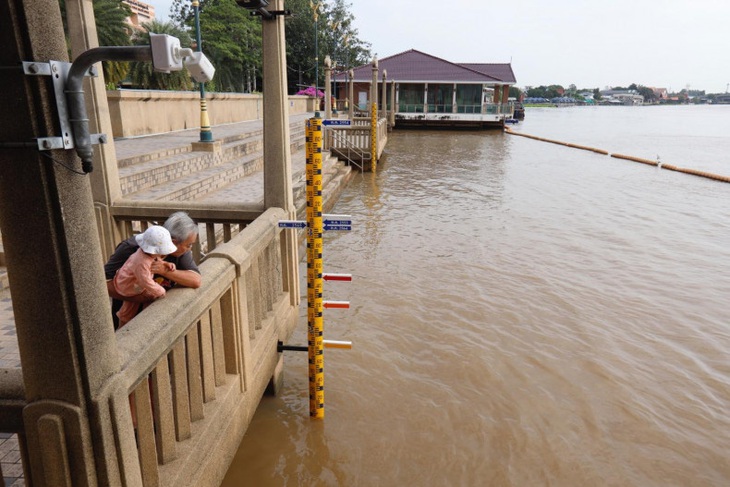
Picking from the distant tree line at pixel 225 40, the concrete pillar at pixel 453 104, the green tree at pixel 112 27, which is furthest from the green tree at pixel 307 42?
the green tree at pixel 112 27

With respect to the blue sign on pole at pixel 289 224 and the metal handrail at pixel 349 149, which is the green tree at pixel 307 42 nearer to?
the metal handrail at pixel 349 149

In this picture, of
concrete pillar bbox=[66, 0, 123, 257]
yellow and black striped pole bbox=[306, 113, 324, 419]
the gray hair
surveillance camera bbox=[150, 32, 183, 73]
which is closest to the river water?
yellow and black striped pole bbox=[306, 113, 324, 419]

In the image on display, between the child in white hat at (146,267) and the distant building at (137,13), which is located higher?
the distant building at (137,13)

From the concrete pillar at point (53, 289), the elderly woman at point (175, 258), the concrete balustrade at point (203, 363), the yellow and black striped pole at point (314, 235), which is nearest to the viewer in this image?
the concrete pillar at point (53, 289)

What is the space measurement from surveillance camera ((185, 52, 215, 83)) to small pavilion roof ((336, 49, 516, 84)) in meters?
43.0

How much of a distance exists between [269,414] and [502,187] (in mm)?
13701

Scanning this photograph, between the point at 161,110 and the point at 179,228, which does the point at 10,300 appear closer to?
the point at 179,228

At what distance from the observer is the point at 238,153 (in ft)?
49.3

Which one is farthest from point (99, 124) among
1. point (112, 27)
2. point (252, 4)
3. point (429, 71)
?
point (429, 71)

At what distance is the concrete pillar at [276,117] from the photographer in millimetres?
4125

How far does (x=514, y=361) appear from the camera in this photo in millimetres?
5668

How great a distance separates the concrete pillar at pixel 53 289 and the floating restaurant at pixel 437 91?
1583 inches

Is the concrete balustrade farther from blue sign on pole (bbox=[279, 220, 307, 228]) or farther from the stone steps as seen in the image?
the stone steps

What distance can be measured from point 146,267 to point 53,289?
→ 1.10 m
